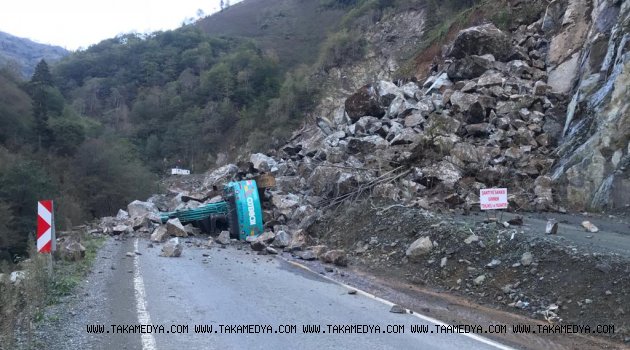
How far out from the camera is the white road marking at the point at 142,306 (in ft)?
17.0

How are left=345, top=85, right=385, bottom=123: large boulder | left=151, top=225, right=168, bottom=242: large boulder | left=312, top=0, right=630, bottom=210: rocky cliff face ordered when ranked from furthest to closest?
left=345, top=85, right=385, bottom=123: large boulder
left=151, top=225, right=168, bottom=242: large boulder
left=312, top=0, right=630, bottom=210: rocky cliff face

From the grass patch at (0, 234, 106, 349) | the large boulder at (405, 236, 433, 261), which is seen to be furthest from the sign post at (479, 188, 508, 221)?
the grass patch at (0, 234, 106, 349)

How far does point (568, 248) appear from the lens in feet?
25.5

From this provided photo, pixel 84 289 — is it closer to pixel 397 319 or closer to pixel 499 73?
pixel 397 319

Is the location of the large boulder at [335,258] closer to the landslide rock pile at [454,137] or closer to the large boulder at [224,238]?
the landslide rock pile at [454,137]

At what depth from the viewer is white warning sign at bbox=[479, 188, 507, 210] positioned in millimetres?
9219

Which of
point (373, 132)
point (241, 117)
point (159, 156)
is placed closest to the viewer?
point (373, 132)

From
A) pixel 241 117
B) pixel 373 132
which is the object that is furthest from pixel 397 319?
pixel 241 117

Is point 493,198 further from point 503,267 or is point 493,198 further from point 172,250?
point 172,250

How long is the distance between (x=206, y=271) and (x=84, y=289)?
245cm

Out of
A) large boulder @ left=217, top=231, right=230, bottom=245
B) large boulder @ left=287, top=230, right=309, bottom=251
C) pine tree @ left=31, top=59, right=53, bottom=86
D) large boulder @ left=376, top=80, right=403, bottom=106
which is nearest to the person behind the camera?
large boulder @ left=287, top=230, right=309, bottom=251

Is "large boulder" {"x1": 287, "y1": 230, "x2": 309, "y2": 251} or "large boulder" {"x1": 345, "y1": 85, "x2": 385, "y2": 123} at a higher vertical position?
"large boulder" {"x1": 345, "y1": 85, "x2": 385, "y2": 123}

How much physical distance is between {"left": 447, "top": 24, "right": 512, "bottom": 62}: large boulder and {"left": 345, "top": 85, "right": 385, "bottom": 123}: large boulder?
12.7 feet

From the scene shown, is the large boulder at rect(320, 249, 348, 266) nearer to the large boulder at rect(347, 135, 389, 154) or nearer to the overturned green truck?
the overturned green truck
